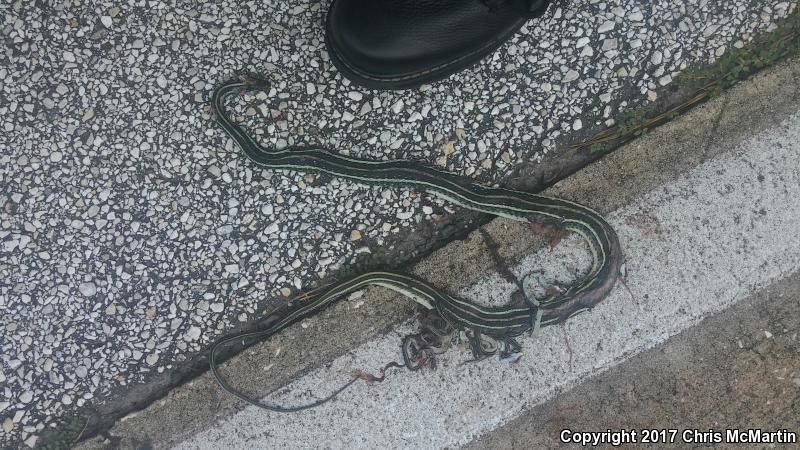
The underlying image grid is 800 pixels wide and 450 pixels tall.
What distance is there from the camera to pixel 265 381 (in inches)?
100

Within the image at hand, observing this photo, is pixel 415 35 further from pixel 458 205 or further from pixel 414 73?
pixel 458 205

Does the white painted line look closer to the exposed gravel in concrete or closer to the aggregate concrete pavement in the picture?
the aggregate concrete pavement

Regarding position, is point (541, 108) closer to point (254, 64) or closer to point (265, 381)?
point (254, 64)

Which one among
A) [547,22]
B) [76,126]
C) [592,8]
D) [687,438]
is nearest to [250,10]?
[76,126]

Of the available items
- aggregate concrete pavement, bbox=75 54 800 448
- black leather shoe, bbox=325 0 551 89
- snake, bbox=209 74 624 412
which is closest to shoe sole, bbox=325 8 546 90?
black leather shoe, bbox=325 0 551 89

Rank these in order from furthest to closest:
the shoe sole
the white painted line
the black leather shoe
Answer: the white painted line, the shoe sole, the black leather shoe

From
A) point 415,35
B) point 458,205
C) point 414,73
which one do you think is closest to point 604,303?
point 458,205

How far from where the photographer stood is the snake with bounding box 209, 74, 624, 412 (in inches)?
94.7

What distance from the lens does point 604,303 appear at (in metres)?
A: 2.45

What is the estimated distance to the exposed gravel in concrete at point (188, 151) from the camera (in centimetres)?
250

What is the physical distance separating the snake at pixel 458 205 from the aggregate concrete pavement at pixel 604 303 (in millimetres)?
82

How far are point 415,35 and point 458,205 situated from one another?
2.77ft

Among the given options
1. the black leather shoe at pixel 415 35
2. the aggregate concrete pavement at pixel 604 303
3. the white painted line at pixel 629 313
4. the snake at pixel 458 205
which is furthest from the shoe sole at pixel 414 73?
the white painted line at pixel 629 313

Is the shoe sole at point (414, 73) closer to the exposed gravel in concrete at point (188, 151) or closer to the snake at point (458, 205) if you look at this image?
the exposed gravel in concrete at point (188, 151)
